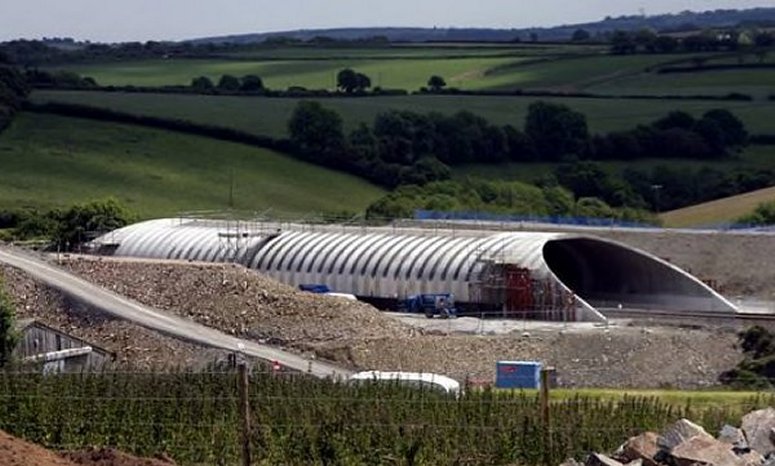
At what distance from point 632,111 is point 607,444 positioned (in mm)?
104909

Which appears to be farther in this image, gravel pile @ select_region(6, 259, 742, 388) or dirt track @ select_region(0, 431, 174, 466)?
gravel pile @ select_region(6, 259, 742, 388)

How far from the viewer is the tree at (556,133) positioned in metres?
127

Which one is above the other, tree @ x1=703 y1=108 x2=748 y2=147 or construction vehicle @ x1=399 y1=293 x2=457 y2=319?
construction vehicle @ x1=399 y1=293 x2=457 y2=319

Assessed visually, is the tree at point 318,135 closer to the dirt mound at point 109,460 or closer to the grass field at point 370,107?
the grass field at point 370,107

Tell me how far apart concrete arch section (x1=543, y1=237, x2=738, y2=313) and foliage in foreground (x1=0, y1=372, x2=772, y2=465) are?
33.6m

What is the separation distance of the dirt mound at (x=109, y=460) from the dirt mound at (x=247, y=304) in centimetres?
2753

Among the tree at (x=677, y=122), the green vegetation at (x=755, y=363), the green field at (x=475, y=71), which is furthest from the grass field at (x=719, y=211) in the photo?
the green field at (x=475, y=71)

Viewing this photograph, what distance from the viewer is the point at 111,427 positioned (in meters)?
36.8

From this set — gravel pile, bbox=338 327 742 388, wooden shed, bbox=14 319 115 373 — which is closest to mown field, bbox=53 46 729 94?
gravel pile, bbox=338 327 742 388

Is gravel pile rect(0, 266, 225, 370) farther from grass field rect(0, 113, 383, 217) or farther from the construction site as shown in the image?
grass field rect(0, 113, 383, 217)

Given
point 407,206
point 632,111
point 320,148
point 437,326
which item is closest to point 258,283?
point 437,326

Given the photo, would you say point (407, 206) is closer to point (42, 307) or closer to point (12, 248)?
point (12, 248)

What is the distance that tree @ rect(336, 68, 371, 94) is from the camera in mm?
157738

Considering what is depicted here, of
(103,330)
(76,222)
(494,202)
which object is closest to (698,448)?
(103,330)
